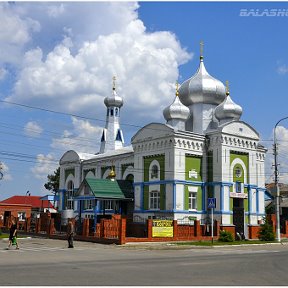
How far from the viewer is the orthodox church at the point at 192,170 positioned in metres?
38.4

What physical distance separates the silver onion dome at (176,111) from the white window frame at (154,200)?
24.2ft

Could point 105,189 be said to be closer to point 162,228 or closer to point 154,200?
point 154,200

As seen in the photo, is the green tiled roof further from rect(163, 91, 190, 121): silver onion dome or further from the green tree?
the green tree

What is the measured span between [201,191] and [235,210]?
3.32m

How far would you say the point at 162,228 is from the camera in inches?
1247

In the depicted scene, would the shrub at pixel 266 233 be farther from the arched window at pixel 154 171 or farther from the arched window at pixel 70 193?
the arched window at pixel 70 193

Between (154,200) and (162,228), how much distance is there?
27.3 ft

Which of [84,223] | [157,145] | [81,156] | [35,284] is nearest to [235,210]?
[157,145]

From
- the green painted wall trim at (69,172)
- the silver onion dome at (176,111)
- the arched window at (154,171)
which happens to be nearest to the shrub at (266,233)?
the arched window at (154,171)

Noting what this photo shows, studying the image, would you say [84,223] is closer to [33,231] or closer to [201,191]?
[33,231]

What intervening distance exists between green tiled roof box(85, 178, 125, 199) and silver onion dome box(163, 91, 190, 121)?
7.93 meters

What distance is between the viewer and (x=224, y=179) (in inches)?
1517

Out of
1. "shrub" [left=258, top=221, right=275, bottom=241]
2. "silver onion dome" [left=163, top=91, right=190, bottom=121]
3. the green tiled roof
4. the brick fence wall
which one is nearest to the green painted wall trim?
the green tiled roof

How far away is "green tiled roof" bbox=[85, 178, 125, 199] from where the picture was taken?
39056mm
